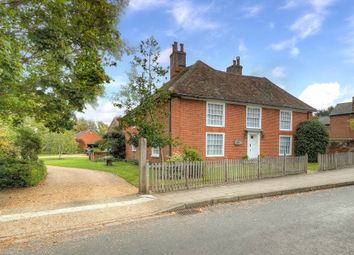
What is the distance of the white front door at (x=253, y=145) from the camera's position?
2184 centimetres

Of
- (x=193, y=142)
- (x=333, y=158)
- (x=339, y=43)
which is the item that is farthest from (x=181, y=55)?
(x=333, y=158)

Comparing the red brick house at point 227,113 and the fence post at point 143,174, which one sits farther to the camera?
the red brick house at point 227,113

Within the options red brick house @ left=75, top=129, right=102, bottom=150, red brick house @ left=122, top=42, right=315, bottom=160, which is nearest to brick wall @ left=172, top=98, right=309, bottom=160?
red brick house @ left=122, top=42, right=315, bottom=160

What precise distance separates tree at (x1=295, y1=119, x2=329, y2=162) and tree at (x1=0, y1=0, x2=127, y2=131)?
1810cm

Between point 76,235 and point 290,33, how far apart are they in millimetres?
15841

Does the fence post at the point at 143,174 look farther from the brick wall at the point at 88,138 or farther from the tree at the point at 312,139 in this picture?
the brick wall at the point at 88,138

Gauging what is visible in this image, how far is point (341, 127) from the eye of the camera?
143 ft

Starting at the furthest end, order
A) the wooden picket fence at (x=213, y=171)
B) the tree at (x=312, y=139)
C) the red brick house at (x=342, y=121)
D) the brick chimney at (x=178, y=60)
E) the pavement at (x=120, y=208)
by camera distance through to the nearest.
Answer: the red brick house at (x=342, y=121) → the brick chimney at (x=178, y=60) → the tree at (x=312, y=139) → the wooden picket fence at (x=213, y=171) → the pavement at (x=120, y=208)

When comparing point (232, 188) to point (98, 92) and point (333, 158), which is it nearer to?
point (98, 92)

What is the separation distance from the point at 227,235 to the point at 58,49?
26.0 feet

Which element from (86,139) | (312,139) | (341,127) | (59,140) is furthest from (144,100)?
(86,139)

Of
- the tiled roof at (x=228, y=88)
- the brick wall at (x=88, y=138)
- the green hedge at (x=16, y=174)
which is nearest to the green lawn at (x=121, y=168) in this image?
the green hedge at (x=16, y=174)

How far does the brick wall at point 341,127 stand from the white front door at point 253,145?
88.2ft

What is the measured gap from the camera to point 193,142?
62.8 ft
